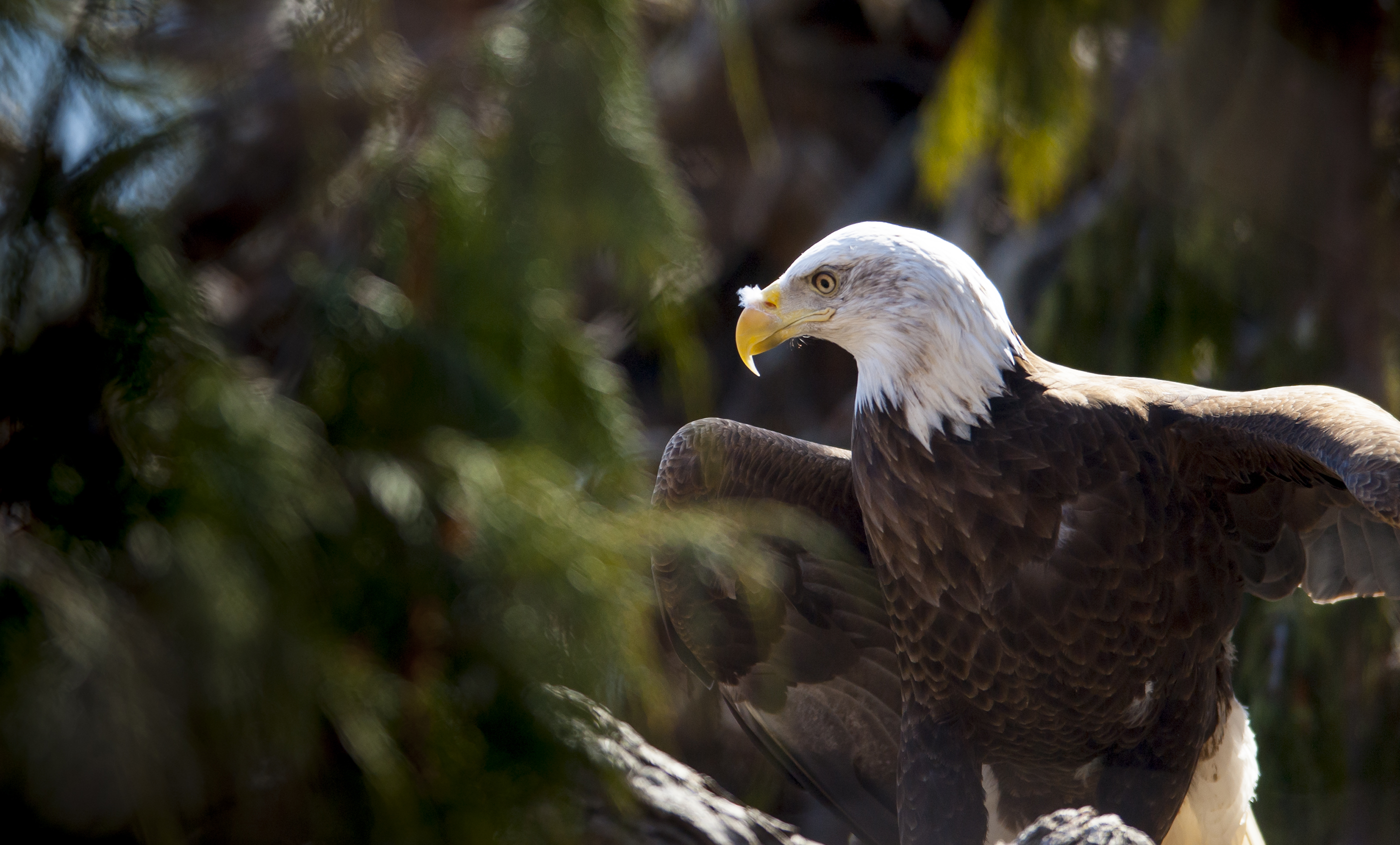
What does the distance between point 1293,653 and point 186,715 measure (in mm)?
3254

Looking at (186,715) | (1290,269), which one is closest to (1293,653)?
(1290,269)

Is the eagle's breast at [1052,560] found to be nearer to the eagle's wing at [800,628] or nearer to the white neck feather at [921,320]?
the white neck feather at [921,320]

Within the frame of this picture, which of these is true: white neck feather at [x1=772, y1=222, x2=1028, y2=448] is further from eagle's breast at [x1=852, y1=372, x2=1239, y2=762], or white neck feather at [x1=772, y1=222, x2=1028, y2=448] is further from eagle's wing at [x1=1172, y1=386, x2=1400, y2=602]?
eagle's wing at [x1=1172, y1=386, x2=1400, y2=602]

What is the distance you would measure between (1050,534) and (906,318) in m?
0.52

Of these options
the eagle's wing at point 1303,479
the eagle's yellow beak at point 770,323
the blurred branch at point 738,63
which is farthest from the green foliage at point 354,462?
the eagle's wing at point 1303,479

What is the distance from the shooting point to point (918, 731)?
98.3 inches

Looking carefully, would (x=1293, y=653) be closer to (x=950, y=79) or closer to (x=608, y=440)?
(x=950, y=79)

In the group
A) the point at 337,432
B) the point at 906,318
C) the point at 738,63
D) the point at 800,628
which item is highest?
the point at 738,63

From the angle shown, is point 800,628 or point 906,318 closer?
point 906,318

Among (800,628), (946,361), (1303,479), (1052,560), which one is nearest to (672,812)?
(800,628)

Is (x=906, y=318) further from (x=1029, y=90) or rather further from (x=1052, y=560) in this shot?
(x=1029, y=90)

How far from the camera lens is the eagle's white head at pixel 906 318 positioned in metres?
2.22

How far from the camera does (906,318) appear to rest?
2232 mm

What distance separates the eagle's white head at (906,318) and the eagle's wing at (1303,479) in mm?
427
